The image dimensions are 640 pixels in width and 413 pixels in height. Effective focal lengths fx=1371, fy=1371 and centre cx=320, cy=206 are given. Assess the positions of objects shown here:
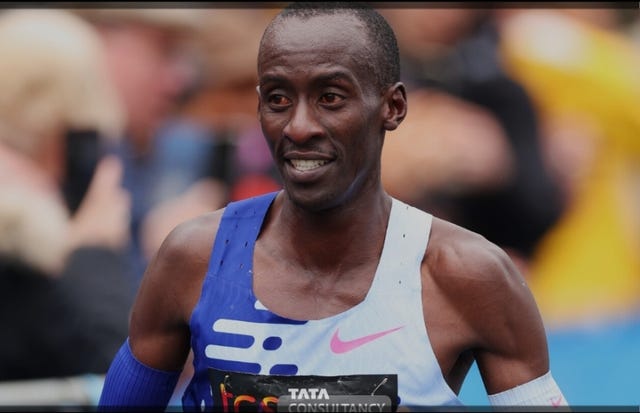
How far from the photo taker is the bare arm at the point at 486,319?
Answer: 3230 millimetres

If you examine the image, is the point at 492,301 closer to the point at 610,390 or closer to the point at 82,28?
the point at 82,28

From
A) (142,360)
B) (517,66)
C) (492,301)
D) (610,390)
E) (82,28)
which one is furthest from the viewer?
(517,66)

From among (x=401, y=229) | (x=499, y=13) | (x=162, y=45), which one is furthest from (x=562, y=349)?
(x=401, y=229)

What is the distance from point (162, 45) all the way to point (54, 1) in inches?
21.4

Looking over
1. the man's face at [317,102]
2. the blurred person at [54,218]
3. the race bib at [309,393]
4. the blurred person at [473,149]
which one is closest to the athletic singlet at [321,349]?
the race bib at [309,393]

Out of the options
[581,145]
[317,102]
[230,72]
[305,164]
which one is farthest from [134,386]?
[581,145]

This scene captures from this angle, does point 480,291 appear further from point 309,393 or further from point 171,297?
point 171,297

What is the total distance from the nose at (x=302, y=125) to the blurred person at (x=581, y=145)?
3.75 m

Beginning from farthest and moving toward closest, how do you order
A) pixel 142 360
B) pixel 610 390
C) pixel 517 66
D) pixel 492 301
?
1. pixel 517 66
2. pixel 610 390
3. pixel 142 360
4. pixel 492 301

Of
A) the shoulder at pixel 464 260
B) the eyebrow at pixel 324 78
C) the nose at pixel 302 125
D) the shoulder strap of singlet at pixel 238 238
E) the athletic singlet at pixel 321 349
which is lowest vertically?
the athletic singlet at pixel 321 349

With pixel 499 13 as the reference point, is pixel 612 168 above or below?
below

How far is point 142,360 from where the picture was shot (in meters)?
3.44

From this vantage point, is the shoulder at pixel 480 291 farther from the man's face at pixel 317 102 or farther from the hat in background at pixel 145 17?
the hat in background at pixel 145 17

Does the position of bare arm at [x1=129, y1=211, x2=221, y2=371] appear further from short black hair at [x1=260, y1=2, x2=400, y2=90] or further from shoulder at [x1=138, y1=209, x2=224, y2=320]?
short black hair at [x1=260, y1=2, x2=400, y2=90]
